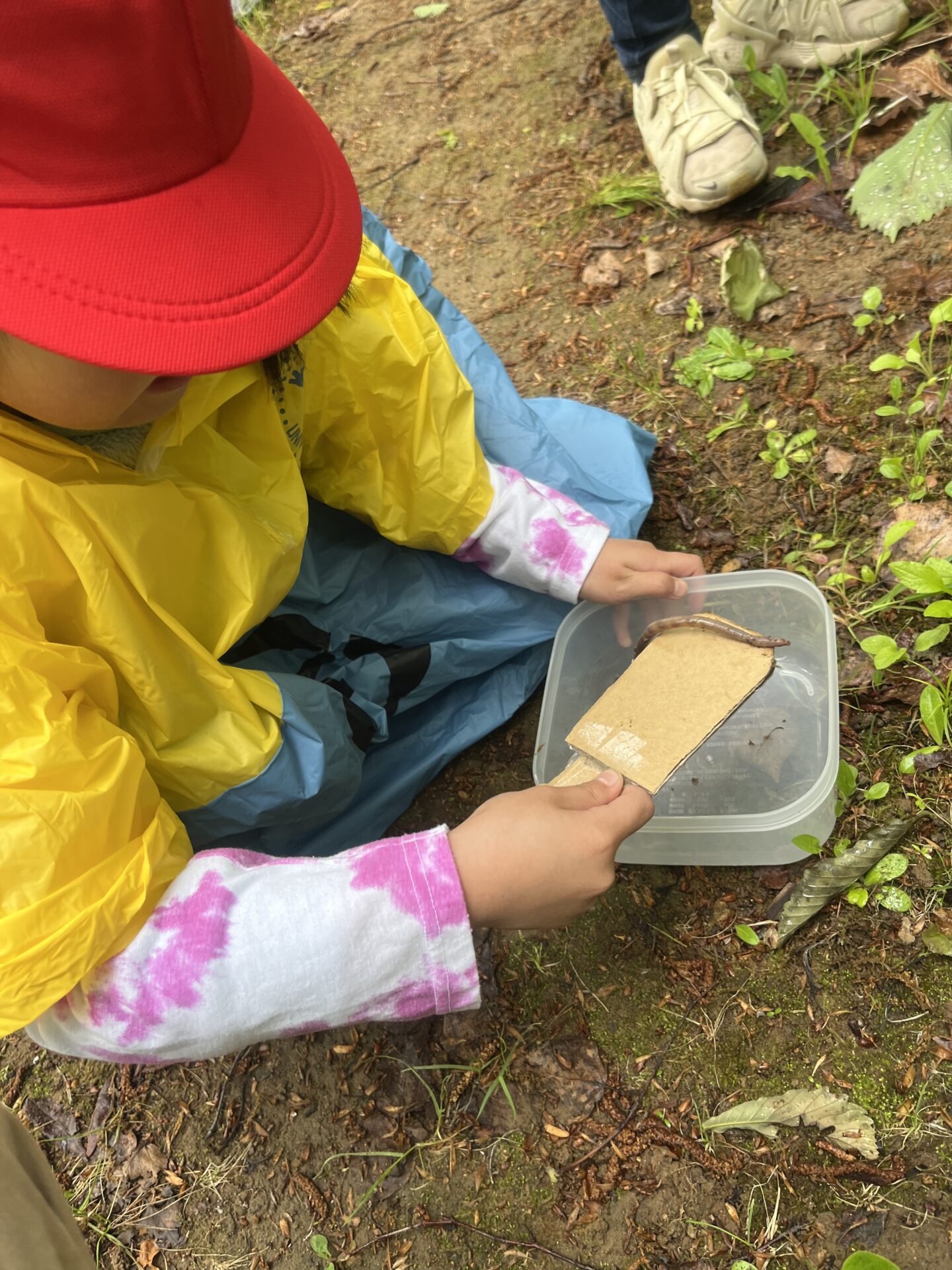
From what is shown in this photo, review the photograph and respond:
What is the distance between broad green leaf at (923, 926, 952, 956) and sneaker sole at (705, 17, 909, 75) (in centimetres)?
196

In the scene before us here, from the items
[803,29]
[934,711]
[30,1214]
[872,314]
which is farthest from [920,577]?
[803,29]

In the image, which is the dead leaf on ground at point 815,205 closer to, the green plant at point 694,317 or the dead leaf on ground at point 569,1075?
the green plant at point 694,317

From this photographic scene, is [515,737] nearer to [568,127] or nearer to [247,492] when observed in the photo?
[247,492]

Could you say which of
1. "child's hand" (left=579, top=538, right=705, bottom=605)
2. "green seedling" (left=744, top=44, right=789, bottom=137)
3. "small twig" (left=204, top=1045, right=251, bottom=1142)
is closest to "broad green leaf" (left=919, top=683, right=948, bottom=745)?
"child's hand" (left=579, top=538, right=705, bottom=605)

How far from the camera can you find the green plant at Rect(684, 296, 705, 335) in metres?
1.93

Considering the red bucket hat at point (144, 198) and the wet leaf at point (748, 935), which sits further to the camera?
the wet leaf at point (748, 935)

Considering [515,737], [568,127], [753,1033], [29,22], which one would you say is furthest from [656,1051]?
[568,127]

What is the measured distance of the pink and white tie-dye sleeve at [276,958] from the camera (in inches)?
37.4

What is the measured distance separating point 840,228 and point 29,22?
5.70 ft

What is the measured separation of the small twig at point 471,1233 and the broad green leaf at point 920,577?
1017 mm

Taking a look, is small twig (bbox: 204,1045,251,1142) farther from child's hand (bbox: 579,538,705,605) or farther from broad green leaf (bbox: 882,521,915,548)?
broad green leaf (bbox: 882,521,915,548)

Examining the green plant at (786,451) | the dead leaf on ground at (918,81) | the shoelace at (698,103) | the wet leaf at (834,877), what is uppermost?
the shoelace at (698,103)

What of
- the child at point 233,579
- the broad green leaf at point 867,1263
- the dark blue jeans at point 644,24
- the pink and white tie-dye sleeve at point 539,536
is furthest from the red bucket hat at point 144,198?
the dark blue jeans at point 644,24

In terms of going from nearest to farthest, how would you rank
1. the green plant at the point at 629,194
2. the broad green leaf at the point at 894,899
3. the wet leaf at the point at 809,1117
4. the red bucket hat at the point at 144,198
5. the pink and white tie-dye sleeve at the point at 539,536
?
the red bucket hat at the point at 144,198 → the wet leaf at the point at 809,1117 → the broad green leaf at the point at 894,899 → the pink and white tie-dye sleeve at the point at 539,536 → the green plant at the point at 629,194
